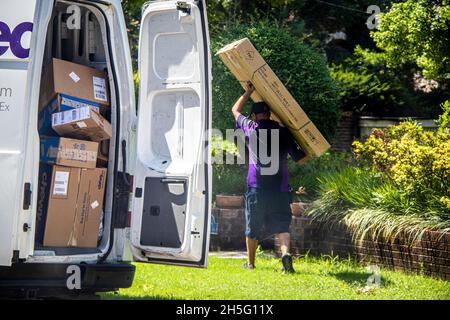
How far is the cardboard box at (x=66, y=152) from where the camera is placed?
659 centimetres

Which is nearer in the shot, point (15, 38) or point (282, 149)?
point (15, 38)

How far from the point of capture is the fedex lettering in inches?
234

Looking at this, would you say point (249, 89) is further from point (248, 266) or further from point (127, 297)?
point (127, 297)

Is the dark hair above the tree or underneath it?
underneath

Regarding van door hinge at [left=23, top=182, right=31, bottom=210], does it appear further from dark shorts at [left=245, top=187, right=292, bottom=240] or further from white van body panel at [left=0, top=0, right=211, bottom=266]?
dark shorts at [left=245, top=187, right=292, bottom=240]

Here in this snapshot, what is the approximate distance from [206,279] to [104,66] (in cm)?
237

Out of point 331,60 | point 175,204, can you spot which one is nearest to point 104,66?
point 175,204

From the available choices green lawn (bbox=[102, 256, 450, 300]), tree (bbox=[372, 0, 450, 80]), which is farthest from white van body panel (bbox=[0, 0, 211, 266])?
tree (bbox=[372, 0, 450, 80])

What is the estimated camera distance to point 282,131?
891cm

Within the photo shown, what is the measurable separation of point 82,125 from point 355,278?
3.26 meters

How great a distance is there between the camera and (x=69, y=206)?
21.9 ft

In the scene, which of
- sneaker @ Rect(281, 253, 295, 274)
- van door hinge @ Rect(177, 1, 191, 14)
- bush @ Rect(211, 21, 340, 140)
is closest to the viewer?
van door hinge @ Rect(177, 1, 191, 14)

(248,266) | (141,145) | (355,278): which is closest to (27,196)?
(141,145)
